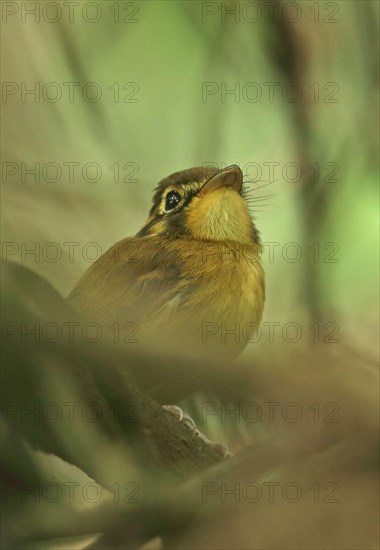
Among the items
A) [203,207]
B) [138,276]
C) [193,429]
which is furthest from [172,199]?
[193,429]

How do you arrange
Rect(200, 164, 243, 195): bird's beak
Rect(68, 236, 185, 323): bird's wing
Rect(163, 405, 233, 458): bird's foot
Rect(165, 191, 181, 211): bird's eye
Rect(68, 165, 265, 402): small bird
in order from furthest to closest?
1. Rect(165, 191, 181, 211): bird's eye
2. Rect(200, 164, 243, 195): bird's beak
3. Rect(68, 165, 265, 402): small bird
4. Rect(68, 236, 185, 323): bird's wing
5. Rect(163, 405, 233, 458): bird's foot

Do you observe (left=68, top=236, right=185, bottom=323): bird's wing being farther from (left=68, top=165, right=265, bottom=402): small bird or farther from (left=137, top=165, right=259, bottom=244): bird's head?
(left=137, top=165, right=259, bottom=244): bird's head

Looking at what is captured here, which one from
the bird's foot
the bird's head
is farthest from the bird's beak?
the bird's foot

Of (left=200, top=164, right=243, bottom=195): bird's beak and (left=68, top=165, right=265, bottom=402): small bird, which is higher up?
(left=200, top=164, right=243, bottom=195): bird's beak

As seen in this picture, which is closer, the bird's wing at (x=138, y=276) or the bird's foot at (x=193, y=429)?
the bird's foot at (x=193, y=429)

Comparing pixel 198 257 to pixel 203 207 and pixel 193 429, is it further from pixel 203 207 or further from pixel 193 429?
pixel 193 429

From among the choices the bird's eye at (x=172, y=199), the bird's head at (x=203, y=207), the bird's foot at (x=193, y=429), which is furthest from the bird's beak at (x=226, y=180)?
the bird's foot at (x=193, y=429)

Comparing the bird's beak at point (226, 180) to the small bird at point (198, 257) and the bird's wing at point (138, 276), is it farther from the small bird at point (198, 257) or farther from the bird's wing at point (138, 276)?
the bird's wing at point (138, 276)
